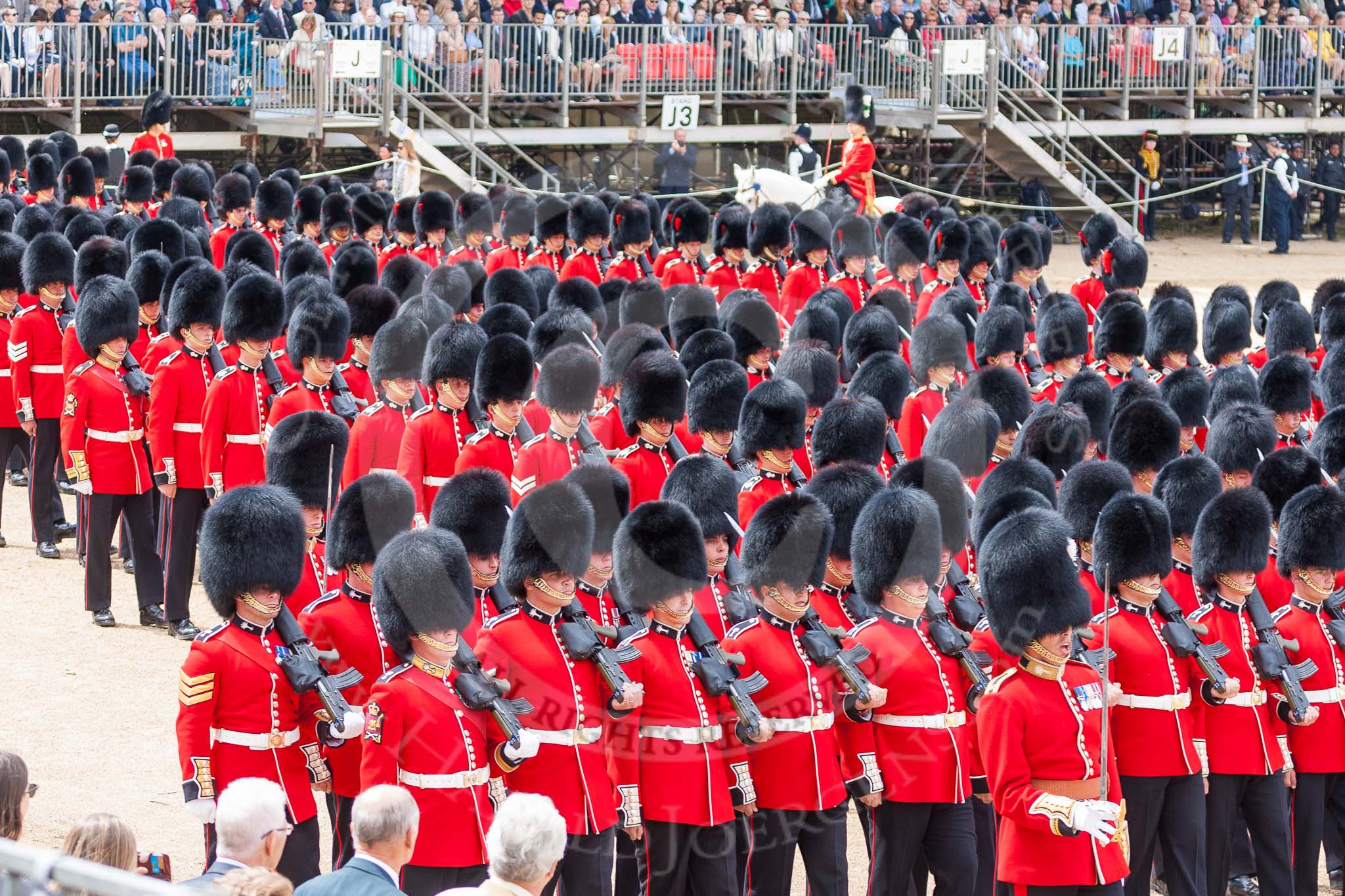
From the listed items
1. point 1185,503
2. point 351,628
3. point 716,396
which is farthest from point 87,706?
point 1185,503

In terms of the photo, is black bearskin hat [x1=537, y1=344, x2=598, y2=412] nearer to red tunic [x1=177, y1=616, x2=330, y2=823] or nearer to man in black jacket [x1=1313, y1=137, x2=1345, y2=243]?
red tunic [x1=177, y1=616, x2=330, y2=823]

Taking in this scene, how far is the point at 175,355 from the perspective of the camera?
6.89 metres

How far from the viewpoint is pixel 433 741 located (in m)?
4.03

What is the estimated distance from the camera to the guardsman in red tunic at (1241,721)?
4.71m

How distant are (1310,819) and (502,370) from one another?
9.36 feet

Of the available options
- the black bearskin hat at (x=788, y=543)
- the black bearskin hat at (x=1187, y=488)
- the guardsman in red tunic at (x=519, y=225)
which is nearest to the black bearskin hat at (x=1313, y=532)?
the black bearskin hat at (x=1187, y=488)

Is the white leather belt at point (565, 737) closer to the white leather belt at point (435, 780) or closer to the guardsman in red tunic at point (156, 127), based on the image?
the white leather belt at point (435, 780)

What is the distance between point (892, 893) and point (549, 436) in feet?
6.54

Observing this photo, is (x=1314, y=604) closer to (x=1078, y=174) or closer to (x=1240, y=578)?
(x=1240, y=578)

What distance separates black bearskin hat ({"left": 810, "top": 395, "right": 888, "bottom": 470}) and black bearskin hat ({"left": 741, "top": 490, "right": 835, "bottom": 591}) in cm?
143

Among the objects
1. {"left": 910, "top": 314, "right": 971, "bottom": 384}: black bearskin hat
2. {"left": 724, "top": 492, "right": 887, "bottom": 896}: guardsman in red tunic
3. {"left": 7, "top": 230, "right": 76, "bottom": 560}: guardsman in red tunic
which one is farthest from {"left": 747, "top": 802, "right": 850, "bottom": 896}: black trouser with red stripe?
{"left": 7, "top": 230, "right": 76, "bottom": 560}: guardsman in red tunic

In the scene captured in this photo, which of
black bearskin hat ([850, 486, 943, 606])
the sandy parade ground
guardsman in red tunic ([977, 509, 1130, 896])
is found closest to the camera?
guardsman in red tunic ([977, 509, 1130, 896])

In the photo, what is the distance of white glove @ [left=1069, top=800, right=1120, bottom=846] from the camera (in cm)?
390

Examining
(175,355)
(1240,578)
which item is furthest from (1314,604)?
(175,355)
